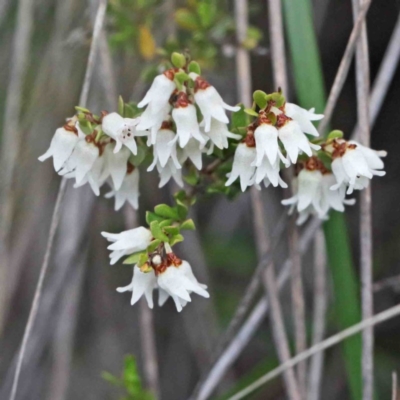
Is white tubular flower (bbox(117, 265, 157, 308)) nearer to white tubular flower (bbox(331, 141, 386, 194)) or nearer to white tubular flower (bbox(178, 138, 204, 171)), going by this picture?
white tubular flower (bbox(178, 138, 204, 171))

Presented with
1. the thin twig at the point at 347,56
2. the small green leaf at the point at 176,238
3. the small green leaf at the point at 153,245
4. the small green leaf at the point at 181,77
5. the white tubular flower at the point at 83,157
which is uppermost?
the thin twig at the point at 347,56

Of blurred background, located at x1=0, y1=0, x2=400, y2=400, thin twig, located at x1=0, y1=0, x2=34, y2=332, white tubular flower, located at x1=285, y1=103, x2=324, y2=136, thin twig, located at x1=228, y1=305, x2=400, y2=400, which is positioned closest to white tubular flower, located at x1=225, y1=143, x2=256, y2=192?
white tubular flower, located at x1=285, y1=103, x2=324, y2=136

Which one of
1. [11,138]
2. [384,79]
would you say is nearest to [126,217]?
[11,138]

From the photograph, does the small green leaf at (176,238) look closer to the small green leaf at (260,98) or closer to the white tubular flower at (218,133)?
the white tubular flower at (218,133)

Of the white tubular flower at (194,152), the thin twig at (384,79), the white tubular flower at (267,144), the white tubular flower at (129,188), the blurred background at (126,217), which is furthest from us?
the blurred background at (126,217)

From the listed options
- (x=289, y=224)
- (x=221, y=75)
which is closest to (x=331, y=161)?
(x=289, y=224)

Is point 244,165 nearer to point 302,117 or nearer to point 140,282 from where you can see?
point 302,117

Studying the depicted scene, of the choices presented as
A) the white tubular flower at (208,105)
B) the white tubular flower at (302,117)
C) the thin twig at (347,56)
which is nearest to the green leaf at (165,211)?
the white tubular flower at (208,105)

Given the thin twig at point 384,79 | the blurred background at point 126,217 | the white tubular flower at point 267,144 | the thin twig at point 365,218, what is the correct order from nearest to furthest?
the white tubular flower at point 267,144 → the thin twig at point 365,218 → the thin twig at point 384,79 → the blurred background at point 126,217

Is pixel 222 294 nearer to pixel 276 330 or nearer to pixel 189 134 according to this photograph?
pixel 276 330
